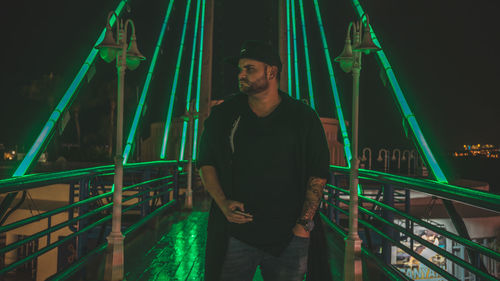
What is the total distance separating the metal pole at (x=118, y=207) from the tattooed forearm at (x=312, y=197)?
117 inches

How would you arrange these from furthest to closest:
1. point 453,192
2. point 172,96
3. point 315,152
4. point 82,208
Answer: point 172,96
point 82,208
point 453,192
point 315,152

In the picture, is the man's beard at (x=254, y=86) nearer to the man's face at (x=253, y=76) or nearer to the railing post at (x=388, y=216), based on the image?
the man's face at (x=253, y=76)

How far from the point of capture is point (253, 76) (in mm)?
1823

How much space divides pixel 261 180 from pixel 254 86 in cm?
42

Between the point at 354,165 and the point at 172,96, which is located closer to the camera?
the point at 354,165

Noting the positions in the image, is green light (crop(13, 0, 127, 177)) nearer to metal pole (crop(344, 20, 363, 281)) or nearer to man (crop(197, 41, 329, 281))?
metal pole (crop(344, 20, 363, 281))

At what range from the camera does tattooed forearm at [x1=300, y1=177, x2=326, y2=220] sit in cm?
174

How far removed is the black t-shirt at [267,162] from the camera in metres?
1.73

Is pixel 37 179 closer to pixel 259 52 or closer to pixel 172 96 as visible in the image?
pixel 259 52

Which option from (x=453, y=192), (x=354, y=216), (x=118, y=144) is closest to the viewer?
(x=453, y=192)

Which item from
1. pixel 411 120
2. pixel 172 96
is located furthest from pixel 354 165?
pixel 172 96

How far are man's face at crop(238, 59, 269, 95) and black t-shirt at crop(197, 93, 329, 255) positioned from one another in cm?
10

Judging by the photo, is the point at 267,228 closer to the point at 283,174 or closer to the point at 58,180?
the point at 283,174

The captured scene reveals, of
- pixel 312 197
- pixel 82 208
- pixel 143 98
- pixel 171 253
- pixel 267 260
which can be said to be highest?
pixel 143 98
